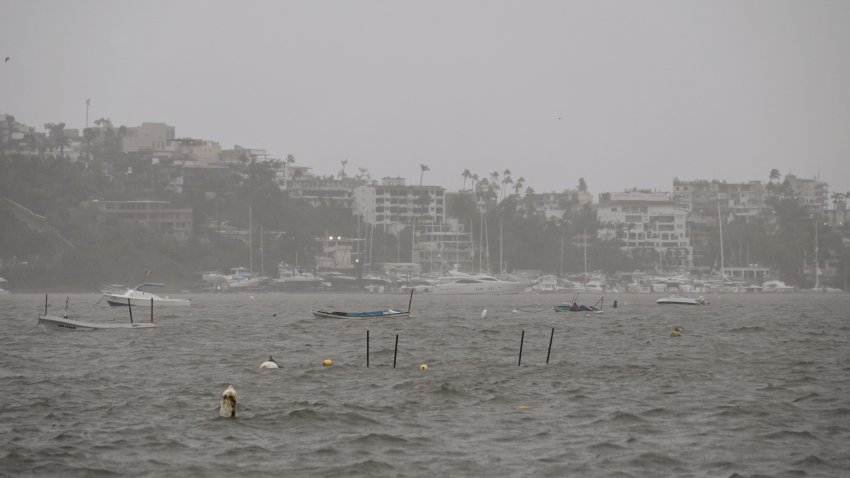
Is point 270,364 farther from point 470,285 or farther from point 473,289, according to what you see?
point 470,285

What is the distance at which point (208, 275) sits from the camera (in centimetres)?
17325

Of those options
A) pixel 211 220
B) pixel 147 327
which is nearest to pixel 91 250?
pixel 211 220

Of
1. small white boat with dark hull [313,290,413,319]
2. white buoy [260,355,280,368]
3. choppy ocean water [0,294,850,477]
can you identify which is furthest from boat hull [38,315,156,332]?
white buoy [260,355,280,368]

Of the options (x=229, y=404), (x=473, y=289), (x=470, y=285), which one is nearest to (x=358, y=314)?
(x=229, y=404)

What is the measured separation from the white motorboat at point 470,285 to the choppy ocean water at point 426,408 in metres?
114

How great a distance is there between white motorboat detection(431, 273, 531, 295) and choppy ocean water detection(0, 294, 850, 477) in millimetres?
113750

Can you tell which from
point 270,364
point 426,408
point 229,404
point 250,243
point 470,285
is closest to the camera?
point 229,404

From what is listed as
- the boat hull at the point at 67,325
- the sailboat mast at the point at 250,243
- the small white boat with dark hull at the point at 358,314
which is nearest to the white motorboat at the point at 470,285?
the sailboat mast at the point at 250,243

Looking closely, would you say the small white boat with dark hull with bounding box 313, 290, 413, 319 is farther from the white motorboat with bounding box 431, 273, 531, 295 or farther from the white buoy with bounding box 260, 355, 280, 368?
the white motorboat with bounding box 431, 273, 531, 295

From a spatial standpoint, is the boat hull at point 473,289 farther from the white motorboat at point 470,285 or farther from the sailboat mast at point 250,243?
the sailboat mast at point 250,243

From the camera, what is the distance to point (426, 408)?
3116 cm

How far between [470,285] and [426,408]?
139392 mm

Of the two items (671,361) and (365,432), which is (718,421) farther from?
(671,361)

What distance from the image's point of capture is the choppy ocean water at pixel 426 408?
24094 mm
